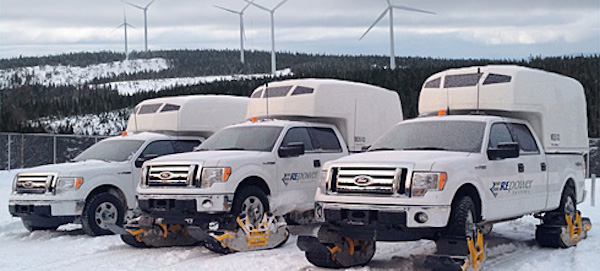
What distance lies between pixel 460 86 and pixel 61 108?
49.2 metres

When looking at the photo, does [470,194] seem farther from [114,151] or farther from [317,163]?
[114,151]

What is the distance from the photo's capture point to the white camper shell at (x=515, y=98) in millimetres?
11344

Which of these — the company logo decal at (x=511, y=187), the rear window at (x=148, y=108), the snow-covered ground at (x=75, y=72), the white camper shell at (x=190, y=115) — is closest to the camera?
the company logo decal at (x=511, y=187)

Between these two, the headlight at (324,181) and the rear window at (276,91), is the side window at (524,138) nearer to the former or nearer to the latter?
the headlight at (324,181)

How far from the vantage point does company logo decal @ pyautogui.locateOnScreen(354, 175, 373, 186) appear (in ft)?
29.3

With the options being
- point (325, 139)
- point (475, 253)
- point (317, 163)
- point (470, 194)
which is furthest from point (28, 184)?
point (475, 253)

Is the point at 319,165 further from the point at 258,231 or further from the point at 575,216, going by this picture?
the point at 575,216

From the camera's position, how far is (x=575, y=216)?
11914mm

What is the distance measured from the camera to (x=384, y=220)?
8695 millimetres

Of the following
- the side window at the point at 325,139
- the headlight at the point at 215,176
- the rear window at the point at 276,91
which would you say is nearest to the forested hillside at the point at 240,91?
the rear window at the point at 276,91

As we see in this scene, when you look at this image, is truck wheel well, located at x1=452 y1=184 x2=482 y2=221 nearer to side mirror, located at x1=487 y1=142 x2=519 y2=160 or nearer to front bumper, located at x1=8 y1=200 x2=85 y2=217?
side mirror, located at x1=487 y1=142 x2=519 y2=160

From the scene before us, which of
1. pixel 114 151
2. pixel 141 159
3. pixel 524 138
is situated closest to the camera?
pixel 524 138

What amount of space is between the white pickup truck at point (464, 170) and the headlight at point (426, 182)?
→ 11mm

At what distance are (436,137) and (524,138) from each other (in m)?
1.68
